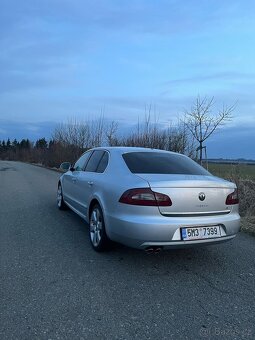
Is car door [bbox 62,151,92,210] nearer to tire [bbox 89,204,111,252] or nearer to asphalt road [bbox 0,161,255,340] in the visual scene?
asphalt road [bbox 0,161,255,340]

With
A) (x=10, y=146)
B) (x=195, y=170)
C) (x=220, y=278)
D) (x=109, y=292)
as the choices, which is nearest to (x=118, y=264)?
(x=109, y=292)

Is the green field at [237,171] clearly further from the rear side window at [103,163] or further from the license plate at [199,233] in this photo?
the license plate at [199,233]

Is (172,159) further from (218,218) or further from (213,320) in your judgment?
(213,320)

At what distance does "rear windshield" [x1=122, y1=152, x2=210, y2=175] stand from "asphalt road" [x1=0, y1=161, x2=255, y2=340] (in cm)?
125

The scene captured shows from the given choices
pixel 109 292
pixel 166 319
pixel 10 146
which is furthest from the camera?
pixel 10 146

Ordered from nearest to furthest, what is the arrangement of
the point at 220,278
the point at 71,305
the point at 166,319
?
the point at 166,319, the point at 71,305, the point at 220,278

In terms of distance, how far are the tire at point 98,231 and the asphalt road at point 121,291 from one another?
5.7 inches

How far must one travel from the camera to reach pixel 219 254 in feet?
18.3

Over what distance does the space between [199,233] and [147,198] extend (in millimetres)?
803

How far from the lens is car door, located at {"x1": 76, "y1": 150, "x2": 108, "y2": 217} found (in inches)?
241

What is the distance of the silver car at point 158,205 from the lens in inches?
179

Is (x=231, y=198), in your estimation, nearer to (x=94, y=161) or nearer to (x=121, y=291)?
(x=121, y=291)

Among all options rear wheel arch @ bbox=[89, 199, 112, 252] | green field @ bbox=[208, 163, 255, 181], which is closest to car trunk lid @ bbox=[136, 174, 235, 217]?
rear wheel arch @ bbox=[89, 199, 112, 252]

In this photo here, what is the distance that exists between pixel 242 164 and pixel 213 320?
9.14m
